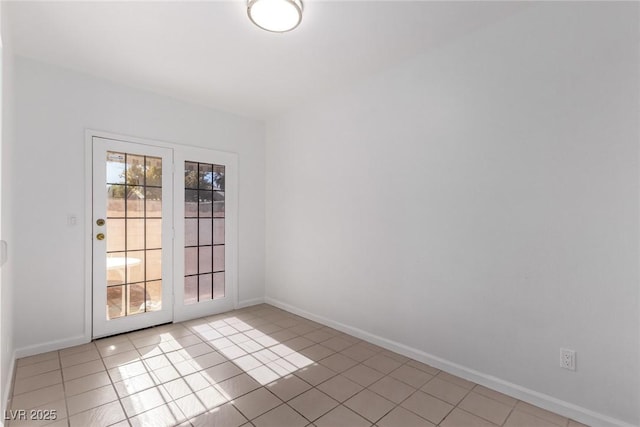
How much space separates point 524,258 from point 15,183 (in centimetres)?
411

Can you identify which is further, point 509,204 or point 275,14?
point 509,204

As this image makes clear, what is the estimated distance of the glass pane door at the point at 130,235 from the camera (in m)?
3.15

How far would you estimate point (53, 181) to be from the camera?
9.42ft

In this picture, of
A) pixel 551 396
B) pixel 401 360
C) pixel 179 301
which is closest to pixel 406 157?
pixel 401 360

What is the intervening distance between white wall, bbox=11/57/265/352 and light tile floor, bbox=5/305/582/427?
432 mm

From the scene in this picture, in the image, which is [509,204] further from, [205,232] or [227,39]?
[205,232]

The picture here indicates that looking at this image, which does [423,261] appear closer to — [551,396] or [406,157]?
[406,157]

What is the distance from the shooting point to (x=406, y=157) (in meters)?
2.83

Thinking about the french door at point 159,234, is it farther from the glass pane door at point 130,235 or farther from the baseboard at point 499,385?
the baseboard at point 499,385

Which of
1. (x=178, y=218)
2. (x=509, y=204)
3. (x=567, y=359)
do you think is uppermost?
(x=509, y=204)

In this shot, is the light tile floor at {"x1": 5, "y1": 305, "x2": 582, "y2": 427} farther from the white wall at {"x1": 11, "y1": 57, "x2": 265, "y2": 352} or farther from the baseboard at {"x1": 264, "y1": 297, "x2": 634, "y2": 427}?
the white wall at {"x1": 11, "y1": 57, "x2": 265, "y2": 352}

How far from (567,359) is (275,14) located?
9.70 feet

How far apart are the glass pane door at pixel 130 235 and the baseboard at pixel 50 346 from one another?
0.43ft

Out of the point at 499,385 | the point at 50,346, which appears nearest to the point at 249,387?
the point at 499,385
